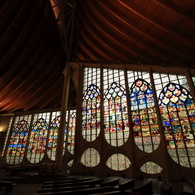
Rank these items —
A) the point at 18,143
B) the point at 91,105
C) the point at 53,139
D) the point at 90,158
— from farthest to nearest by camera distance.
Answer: the point at 18,143 → the point at 53,139 → the point at 91,105 → the point at 90,158

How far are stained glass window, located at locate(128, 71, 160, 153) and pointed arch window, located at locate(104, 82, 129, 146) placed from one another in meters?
0.59

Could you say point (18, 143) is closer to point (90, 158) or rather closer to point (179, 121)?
point (90, 158)

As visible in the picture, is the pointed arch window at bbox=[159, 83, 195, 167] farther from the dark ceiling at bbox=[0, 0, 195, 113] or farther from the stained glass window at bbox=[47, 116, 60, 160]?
the stained glass window at bbox=[47, 116, 60, 160]

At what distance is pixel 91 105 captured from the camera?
10344mm

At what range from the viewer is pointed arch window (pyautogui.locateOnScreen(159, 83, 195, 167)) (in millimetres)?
7051

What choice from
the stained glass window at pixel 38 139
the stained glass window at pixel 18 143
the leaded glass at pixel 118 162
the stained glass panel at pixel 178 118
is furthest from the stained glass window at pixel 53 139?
the stained glass panel at pixel 178 118

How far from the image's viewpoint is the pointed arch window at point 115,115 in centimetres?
867

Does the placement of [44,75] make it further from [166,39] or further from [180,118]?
[180,118]

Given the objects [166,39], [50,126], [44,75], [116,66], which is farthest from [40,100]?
[166,39]

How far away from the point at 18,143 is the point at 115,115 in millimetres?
11291

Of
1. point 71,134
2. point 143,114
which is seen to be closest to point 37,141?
point 71,134

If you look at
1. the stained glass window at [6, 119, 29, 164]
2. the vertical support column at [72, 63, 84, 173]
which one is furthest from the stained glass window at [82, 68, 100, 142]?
the stained glass window at [6, 119, 29, 164]

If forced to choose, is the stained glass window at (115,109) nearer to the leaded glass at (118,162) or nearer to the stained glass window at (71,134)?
the leaded glass at (118,162)

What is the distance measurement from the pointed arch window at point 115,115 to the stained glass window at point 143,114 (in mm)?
586
